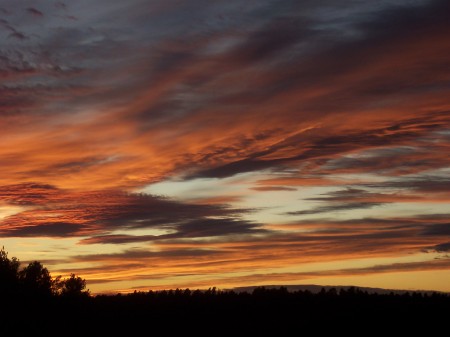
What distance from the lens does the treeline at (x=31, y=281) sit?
93125mm

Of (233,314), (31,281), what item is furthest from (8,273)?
(233,314)

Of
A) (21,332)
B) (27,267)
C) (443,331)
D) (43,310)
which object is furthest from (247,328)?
(27,267)

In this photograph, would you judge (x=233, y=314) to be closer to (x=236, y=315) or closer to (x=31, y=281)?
(x=236, y=315)

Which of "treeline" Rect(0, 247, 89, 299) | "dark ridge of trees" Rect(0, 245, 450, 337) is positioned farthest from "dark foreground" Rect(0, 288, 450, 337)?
"treeline" Rect(0, 247, 89, 299)

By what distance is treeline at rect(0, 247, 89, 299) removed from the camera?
306ft

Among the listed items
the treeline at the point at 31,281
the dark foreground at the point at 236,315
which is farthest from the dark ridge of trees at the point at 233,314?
the treeline at the point at 31,281

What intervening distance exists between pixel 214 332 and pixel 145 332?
4.90m

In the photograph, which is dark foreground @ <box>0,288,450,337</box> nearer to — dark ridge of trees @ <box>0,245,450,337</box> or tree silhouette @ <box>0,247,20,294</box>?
dark ridge of trees @ <box>0,245,450,337</box>

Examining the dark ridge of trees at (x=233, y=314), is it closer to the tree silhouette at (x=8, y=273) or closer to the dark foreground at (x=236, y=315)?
the dark foreground at (x=236, y=315)

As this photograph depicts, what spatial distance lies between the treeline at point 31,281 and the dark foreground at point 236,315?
30.5m

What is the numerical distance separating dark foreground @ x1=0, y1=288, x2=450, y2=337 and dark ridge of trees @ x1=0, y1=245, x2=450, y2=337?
52 millimetres

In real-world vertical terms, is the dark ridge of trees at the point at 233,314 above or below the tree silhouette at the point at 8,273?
below

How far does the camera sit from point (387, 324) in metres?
41.1

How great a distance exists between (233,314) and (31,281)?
62061mm
